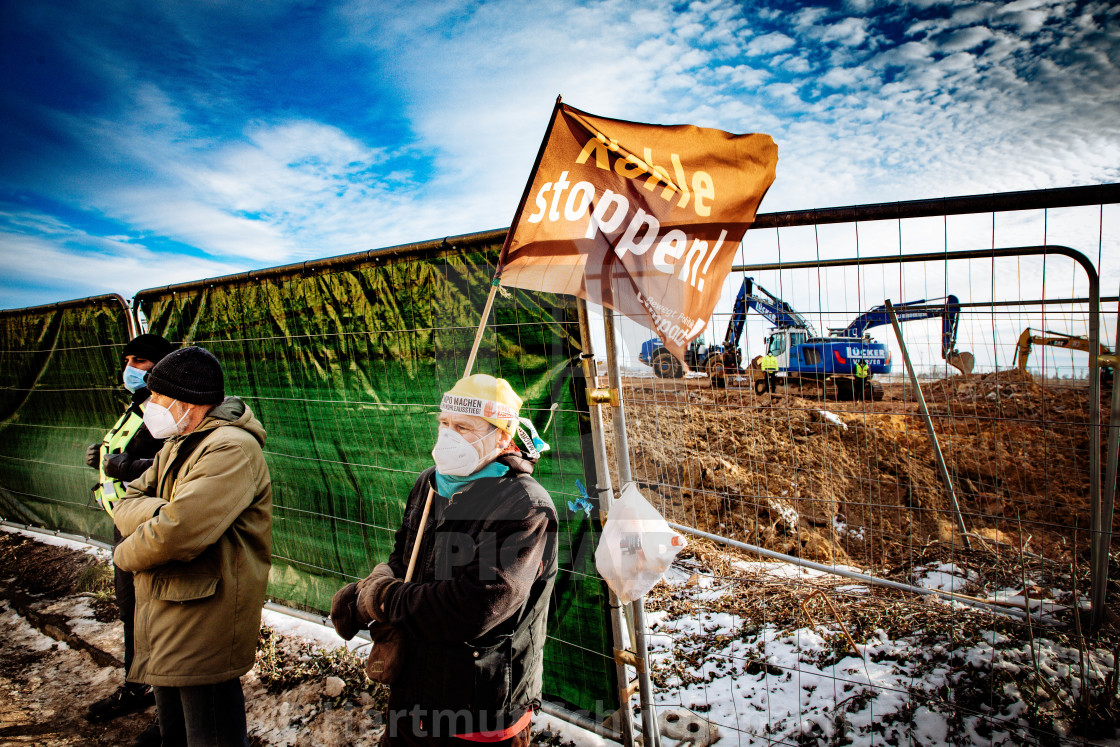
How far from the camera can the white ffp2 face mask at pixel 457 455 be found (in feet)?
5.99

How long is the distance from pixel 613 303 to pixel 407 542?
1.30m

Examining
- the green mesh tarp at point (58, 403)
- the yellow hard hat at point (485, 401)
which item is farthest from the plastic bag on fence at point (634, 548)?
the green mesh tarp at point (58, 403)

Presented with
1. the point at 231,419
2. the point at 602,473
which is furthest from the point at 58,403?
the point at 602,473

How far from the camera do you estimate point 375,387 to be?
10.3ft

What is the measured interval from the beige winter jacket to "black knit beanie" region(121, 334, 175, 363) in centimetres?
127

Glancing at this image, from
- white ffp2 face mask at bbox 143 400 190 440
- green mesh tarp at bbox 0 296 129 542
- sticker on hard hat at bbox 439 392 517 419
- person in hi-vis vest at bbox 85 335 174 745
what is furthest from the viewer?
green mesh tarp at bbox 0 296 129 542

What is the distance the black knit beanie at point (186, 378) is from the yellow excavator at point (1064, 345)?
4.18m

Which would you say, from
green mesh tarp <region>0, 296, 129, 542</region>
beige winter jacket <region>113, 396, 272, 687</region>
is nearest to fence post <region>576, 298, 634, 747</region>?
beige winter jacket <region>113, 396, 272, 687</region>

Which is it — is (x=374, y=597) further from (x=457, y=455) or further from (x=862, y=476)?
(x=862, y=476)

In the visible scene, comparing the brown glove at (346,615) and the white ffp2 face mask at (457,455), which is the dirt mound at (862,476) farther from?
the brown glove at (346,615)

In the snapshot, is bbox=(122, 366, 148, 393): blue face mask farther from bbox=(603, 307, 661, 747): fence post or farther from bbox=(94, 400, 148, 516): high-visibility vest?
bbox=(603, 307, 661, 747): fence post

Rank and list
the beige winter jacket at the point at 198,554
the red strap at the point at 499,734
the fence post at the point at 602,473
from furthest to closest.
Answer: the fence post at the point at 602,473, the beige winter jacket at the point at 198,554, the red strap at the point at 499,734

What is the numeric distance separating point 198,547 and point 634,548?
1.74m

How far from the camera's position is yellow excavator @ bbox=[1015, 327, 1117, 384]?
8.36 ft
